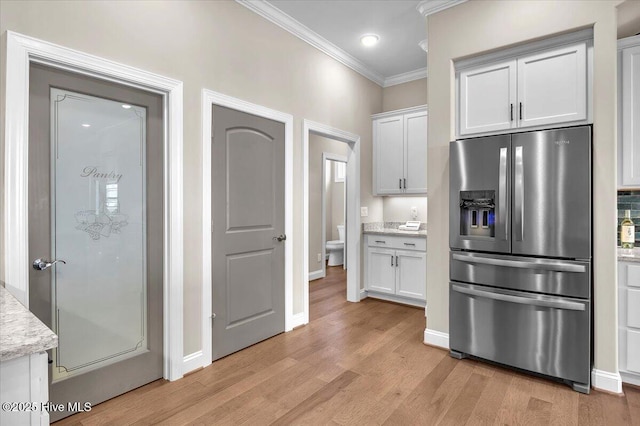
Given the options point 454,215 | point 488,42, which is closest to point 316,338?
point 454,215

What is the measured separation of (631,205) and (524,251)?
1.20 m

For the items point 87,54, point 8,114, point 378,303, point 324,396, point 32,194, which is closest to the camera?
point 8,114

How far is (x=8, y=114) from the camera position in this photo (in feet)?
5.89

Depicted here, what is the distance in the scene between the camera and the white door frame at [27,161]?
181cm

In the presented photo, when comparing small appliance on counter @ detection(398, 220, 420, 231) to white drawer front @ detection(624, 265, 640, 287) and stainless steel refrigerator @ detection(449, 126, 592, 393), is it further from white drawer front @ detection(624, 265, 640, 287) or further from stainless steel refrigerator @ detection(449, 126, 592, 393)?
white drawer front @ detection(624, 265, 640, 287)

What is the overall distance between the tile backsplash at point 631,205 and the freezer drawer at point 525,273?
3.14 ft

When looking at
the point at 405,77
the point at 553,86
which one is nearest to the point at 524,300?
the point at 553,86

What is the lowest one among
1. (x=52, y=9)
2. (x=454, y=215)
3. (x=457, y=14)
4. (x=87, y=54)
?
(x=454, y=215)

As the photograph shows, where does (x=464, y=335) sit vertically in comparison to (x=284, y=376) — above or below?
above

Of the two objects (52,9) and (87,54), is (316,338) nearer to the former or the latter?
(87,54)

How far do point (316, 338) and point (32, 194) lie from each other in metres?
2.47

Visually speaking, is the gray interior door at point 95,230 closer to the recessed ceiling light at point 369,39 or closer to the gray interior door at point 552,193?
the recessed ceiling light at point 369,39

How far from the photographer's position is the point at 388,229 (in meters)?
4.85

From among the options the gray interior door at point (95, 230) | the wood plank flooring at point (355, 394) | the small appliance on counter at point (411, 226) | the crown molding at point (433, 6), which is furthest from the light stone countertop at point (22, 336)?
the small appliance on counter at point (411, 226)
